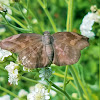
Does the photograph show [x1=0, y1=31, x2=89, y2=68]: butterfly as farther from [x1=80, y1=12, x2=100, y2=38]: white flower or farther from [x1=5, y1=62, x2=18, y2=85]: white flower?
[x1=80, y1=12, x2=100, y2=38]: white flower

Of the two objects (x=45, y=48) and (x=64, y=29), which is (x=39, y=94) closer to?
(x=45, y=48)

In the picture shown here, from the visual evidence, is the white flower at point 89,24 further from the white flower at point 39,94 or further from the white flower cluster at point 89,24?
the white flower at point 39,94

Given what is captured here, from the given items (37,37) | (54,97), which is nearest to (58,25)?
(54,97)

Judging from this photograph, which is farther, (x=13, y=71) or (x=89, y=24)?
(x=89, y=24)

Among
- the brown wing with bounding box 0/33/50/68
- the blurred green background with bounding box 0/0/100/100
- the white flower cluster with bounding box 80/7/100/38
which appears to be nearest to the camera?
the brown wing with bounding box 0/33/50/68

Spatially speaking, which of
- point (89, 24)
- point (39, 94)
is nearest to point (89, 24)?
point (89, 24)

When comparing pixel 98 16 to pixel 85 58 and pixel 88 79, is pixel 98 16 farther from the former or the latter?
pixel 85 58

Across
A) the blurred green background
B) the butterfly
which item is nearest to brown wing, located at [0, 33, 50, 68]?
the butterfly
